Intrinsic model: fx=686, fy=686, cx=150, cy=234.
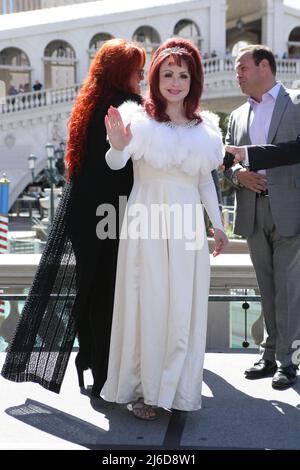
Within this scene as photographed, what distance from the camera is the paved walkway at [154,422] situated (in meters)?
3.13

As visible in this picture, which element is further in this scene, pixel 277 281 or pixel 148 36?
pixel 148 36

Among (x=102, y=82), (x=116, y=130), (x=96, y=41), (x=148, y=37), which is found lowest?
(x=116, y=130)

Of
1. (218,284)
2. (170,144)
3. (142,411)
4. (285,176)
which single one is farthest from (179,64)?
(218,284)

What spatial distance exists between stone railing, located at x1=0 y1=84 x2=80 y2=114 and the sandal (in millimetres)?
27639

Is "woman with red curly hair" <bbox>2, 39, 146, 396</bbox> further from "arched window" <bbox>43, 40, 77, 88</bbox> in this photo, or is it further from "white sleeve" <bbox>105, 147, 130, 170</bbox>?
"arched window" <bbox>43, 40, 77, 88</bbox>

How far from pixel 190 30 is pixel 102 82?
38.7 m

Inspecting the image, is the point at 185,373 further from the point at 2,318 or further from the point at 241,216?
the point at 2,318

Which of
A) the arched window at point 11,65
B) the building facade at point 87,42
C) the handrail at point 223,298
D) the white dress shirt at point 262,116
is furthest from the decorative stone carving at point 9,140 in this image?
the white dress shirt at point 262,116

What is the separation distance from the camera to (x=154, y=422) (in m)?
3.38

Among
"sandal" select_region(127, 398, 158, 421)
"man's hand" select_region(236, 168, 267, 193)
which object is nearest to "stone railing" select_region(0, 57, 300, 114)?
"man's hand" select_region(236, 168, 267, 193)

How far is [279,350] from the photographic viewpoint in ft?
12.9

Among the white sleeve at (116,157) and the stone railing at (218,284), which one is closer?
the white sleeve at (116,157)

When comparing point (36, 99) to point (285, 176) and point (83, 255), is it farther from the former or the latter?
point (83, 255)

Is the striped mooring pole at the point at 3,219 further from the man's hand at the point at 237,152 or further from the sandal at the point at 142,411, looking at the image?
the sandal at the point at 142,411
